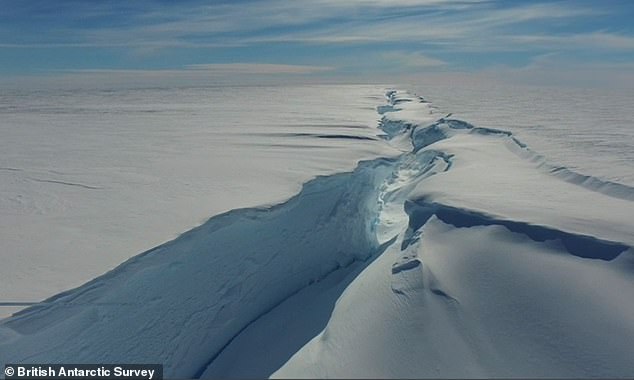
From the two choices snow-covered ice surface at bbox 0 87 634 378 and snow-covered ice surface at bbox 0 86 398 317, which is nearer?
snow-covered ice surface at bbox 0 87 634 378

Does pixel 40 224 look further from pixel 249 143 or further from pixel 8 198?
pixel 249 143

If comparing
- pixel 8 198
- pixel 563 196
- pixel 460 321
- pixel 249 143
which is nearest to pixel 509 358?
pixel 460 321

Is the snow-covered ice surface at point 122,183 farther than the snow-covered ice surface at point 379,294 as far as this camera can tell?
Yes

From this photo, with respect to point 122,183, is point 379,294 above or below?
below

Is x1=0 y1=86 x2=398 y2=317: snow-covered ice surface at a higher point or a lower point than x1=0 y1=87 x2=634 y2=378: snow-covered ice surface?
higher

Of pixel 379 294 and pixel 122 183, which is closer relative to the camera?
pixel 379 294

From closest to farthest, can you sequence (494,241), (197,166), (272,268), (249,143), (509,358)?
(509,358), (494,241), (272,268), (197,166), (249,143)

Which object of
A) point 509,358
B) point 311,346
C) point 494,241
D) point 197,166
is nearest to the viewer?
point 509,358

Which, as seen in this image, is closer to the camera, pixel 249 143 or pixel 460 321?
pixel 460 321
